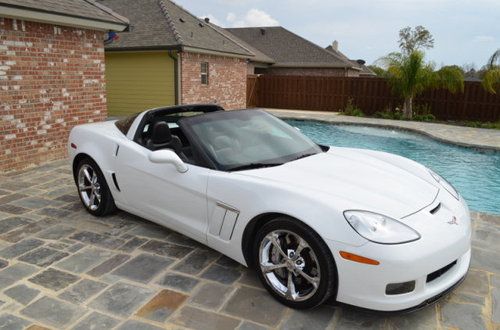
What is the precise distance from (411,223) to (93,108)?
741 cm

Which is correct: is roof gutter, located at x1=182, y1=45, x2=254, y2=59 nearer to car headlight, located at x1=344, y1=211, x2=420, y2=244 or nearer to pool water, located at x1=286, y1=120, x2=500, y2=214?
pool water, located at x1=286, y1=120, x2=500, y2=214

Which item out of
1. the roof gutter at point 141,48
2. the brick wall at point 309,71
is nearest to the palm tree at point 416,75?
the brick wall at point 309,71

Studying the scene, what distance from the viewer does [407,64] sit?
Answer: 53.8 feet

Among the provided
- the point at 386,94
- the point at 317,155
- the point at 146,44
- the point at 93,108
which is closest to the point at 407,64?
the point at 386,94

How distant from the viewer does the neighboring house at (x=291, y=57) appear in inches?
985

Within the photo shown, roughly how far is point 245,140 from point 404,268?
176 centimetres

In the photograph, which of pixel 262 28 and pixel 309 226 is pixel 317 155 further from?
pixel 262 28

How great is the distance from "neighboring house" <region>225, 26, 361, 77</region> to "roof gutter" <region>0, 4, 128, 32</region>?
1593cm

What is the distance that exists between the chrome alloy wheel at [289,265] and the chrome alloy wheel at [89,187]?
→ 235 centimetres

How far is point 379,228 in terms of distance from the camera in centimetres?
241

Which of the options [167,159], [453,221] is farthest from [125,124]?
[453,221]

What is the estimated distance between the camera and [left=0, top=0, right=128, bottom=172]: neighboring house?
21.0 feet

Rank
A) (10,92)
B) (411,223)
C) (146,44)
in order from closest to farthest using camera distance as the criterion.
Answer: (411,223) < (10,92) < (146,44)

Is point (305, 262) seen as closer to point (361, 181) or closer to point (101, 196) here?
point (361, 181)
